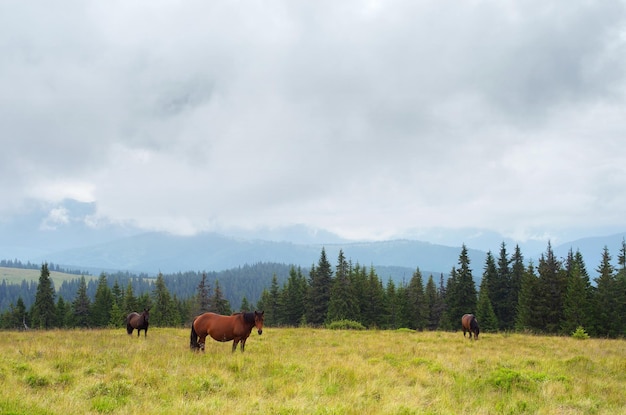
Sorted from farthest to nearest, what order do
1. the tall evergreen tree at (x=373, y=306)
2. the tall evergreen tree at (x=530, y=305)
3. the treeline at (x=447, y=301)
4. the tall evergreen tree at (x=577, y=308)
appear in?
the tall evergreen tree at (x=373, y=306), the tall evergreen tree at (x=530, y=305), the treeline at (x=447, y=301), the tall evergreen tree at (x=577, y=308)

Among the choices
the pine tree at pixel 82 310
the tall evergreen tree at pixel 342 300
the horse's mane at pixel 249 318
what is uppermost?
the horse's mane at pixel 249 318

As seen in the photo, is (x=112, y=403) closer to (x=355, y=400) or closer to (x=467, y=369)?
(x=355, y=400)

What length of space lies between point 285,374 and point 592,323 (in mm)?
46730

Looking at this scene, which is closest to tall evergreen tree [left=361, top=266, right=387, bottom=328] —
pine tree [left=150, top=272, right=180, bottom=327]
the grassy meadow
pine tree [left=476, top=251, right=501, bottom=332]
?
pine tree [left=476, top=251, right=501, bottom=332]

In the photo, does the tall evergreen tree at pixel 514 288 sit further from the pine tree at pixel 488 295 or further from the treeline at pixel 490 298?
the pine tree at pixel 488 295

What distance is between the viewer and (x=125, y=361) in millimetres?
12117

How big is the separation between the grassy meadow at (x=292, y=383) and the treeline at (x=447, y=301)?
36262 mm

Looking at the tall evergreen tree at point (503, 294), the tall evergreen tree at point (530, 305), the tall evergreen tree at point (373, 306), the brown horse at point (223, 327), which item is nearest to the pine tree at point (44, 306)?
the tall evergreen tree at point (373, 306)

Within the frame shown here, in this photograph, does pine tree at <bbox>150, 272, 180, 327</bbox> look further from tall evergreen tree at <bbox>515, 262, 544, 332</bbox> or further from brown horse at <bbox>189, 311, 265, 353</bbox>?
brown horse at <bbox>189, 311, 265, 353</bbox>

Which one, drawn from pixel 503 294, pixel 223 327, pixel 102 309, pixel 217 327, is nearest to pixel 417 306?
pixel 503 294

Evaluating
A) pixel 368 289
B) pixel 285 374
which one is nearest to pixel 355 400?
pixel 285 374

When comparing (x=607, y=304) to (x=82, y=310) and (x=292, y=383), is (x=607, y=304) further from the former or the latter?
(x=82, y=310)

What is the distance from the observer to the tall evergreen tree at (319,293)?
6228 cm

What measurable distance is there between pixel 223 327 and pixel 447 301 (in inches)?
2048
